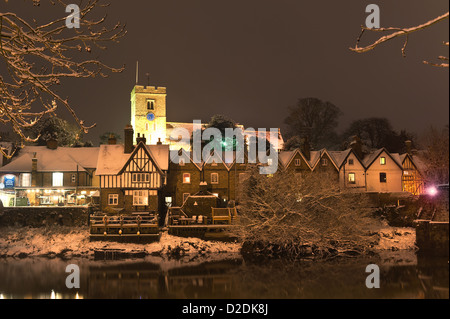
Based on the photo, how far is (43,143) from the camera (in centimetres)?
5291

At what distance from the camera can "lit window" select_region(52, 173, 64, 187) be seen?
41122 millimetres

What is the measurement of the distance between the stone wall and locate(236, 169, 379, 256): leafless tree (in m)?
13.0

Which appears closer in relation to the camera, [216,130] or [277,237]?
[277,237]

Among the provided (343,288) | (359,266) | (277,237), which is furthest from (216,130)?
(343,288)

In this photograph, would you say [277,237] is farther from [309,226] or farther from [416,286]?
[416,286]

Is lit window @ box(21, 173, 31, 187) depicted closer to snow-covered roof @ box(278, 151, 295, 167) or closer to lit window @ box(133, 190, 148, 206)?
lit window @ box(133, 190, 148, 206)

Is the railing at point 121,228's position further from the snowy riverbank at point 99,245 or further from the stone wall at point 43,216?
the stone wall at point 43,216

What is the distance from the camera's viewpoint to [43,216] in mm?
34469

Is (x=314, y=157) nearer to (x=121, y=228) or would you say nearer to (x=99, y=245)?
(x=121, y=228)

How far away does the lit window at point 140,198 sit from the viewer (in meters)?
37.1

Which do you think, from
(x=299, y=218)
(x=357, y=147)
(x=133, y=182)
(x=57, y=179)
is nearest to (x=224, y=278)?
(x=299, y=218)

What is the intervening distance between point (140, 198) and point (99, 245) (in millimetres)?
7559

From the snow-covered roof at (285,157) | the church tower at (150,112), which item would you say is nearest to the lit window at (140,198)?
the snow-covered roof at (285,157)
